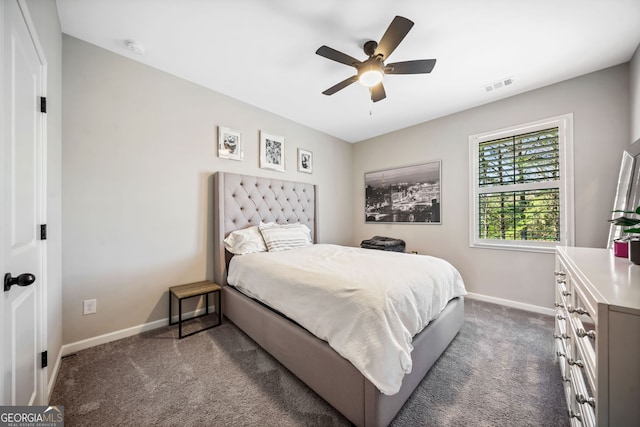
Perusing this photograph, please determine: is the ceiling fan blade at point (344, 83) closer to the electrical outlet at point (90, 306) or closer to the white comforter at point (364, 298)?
the white comforter at point (364, 298)

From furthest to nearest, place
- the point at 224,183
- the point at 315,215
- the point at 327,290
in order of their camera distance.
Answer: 1. the point at 315,215
2. the point at 224,183
3. the point at 327,290

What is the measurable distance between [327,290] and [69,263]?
2204 mm

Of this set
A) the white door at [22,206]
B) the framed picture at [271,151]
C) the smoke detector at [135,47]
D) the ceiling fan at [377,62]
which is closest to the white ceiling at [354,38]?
the smoke detector at [135,47]

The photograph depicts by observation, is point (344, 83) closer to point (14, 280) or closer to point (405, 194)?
point (405, 194)

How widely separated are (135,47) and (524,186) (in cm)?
445

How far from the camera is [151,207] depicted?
91.2 inches

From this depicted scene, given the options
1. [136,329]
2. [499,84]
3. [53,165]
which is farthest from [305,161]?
[136,329]

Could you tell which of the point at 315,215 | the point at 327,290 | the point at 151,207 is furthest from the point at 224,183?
the point at 327,290

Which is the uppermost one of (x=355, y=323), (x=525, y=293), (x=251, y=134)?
(x=251, y=134)

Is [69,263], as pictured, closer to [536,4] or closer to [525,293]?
[536,4]

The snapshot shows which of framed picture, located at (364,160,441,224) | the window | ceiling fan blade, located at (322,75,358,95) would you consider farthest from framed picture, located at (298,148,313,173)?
the window

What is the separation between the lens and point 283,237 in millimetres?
2881

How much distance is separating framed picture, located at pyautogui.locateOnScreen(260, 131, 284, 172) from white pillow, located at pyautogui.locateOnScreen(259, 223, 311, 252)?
90 cm

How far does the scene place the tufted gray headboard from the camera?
2668 millimetres
